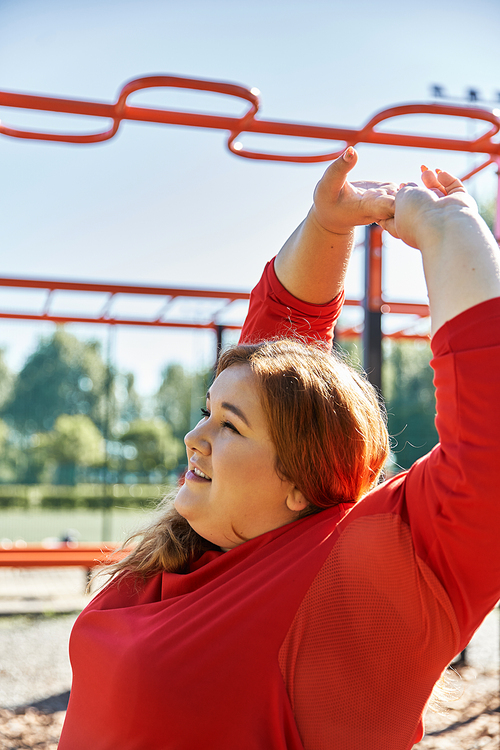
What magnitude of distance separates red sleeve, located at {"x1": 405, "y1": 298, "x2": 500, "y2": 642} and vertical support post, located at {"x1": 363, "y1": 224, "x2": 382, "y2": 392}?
2703mm

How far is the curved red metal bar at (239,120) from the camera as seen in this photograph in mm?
1950

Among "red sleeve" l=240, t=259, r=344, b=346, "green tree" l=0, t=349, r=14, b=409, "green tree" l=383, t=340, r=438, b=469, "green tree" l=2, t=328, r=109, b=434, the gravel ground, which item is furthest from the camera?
"green tree" l=0, t=349, r=14, b=409

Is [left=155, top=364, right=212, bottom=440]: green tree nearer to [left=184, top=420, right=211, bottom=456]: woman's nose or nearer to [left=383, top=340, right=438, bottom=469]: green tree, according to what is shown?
[left=383, top=340, right=438, bottom=469]: green tree

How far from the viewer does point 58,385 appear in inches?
758

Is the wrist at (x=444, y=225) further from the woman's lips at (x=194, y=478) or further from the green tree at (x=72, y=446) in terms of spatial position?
the green tree at (x=72, y=446)

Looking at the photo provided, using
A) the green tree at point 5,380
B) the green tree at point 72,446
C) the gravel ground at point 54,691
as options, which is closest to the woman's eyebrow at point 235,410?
the gravel ground at point 54,691

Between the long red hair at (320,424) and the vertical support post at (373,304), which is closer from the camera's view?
the long red hair at (320,424)

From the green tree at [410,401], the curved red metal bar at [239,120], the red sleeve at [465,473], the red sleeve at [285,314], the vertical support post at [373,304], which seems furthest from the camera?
the green tree at [410,401]

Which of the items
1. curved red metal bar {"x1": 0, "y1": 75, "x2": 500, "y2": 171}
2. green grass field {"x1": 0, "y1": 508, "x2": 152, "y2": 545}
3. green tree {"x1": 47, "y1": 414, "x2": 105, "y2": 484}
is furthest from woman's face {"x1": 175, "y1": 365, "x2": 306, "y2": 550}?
green tree {"x1": 47, "y1": 414, "x2": 105, "y2": 484}

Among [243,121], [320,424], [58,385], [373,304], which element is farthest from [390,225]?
[58,385]

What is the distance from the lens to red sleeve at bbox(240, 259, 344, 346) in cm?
132

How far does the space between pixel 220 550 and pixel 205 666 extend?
0.32m

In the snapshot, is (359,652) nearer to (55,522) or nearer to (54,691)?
(54,691)

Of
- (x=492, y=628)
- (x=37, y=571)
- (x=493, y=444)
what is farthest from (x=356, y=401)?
(x=37, y=571)
